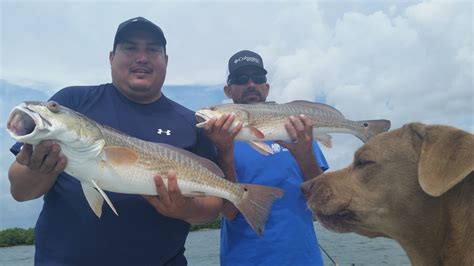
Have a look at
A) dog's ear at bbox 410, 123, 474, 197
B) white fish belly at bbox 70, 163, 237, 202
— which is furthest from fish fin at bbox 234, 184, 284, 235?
dog's ear at bbox 410, 123, 474, 197

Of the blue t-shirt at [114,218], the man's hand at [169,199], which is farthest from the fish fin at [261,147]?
the man's hand at [169,199]

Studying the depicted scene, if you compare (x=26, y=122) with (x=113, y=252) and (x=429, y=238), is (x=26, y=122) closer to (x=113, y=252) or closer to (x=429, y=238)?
(x=113, y=252)

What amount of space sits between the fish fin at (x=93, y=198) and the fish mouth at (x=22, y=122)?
2.50ft

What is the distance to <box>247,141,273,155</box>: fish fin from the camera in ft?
17.7

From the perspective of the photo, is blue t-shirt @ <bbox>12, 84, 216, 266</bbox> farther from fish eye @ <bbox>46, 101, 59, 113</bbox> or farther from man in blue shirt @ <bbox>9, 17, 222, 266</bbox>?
fish eye @ <bbox>46, 101, 59, 113</bbox>

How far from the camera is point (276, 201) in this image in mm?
5148

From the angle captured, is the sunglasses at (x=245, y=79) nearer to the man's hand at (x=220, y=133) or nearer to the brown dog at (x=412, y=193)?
the man's hand at (x=220, y=133)

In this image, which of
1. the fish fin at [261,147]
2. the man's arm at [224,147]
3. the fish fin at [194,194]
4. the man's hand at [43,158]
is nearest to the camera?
the man's hand at [43,158]

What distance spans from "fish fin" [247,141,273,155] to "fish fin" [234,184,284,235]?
2.80ft

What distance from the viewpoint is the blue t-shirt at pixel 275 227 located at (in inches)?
194

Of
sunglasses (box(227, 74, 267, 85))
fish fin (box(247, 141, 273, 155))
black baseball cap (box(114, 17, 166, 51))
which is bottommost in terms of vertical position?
fish fin (box(247, 141, 273, 155))

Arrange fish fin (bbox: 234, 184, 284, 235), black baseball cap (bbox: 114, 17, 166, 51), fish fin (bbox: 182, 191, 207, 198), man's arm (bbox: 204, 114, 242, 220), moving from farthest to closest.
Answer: man's arm (bbox: 204, 114, 242, 220) < black baseball cap (bbox: 114, 17, 166, 51) < fish fin (bbox: 234, 184, 284, 235) < fish fin (bbox: 182, 191, 207, 198)

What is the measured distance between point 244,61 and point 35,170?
10.4ft

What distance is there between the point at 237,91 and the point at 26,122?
10.5 ft
